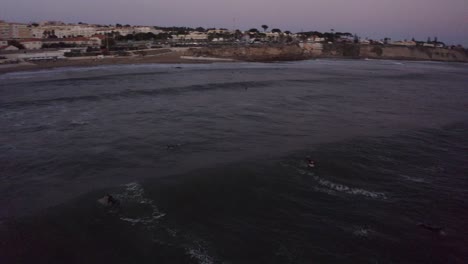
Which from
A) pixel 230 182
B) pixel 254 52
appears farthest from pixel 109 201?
pixel 254 52

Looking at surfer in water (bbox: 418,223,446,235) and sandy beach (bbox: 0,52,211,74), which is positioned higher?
sandy beach (bbox: 0,52,211,74)

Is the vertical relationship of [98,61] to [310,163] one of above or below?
above

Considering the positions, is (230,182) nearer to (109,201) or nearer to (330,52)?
(109,201)

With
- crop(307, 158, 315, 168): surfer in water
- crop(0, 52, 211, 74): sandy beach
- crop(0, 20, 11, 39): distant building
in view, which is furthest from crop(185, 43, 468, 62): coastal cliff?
crop(0, 20, 11, 39): distant building

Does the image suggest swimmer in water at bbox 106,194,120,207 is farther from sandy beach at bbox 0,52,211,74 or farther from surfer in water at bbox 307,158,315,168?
sandy beach at bbox 0,52,211,74

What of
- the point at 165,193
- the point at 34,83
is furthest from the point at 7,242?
the point at 34,83

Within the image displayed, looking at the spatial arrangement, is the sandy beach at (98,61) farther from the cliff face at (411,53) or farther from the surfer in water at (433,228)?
the cliff face at (411,53)

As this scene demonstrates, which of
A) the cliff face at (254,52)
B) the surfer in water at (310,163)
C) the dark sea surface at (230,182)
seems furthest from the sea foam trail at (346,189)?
the cliff face at (254,52)
